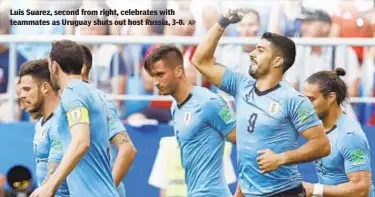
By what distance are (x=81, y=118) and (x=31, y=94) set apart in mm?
1819

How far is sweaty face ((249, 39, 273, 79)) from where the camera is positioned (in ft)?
35.1

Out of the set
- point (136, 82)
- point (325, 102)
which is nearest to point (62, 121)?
point (325, 102)

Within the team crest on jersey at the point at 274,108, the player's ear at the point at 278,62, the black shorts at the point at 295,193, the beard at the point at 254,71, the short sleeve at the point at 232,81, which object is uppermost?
the player's ear at the point at 278,62

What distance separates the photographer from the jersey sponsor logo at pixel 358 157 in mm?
→ 11812

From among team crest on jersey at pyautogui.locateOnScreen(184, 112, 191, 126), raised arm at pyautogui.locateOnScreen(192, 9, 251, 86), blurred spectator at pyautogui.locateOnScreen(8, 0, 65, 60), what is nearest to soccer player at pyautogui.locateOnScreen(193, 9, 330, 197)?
raised arm at pyautogui.locateOnScreen(192, 9, 251, 86)

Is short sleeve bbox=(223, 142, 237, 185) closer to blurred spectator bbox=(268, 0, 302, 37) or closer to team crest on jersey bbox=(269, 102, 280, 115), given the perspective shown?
blurred spectator bbox=(268, 0, 302, 37)

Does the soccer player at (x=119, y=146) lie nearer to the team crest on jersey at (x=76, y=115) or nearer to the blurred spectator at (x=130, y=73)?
the team crest on jersey at (x=76, y=115)

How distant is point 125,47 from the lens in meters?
14.3

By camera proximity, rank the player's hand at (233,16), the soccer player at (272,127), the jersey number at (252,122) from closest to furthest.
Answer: the soccer player at (272,127), the jersey number at (252,122), the player's hand at (233,16)

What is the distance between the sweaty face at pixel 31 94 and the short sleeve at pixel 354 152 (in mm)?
2563

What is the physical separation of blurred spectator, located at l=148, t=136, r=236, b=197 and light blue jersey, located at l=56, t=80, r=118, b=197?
3465 millimetres

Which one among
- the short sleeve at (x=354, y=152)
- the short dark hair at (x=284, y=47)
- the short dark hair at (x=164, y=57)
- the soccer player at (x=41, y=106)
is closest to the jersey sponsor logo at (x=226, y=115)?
the short dark hair at (x=164, y=57)

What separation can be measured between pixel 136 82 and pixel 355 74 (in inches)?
85.8

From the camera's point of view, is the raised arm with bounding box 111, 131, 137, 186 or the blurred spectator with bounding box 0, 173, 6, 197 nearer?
the raised arm with bounding box 111, 131, 137, 186
